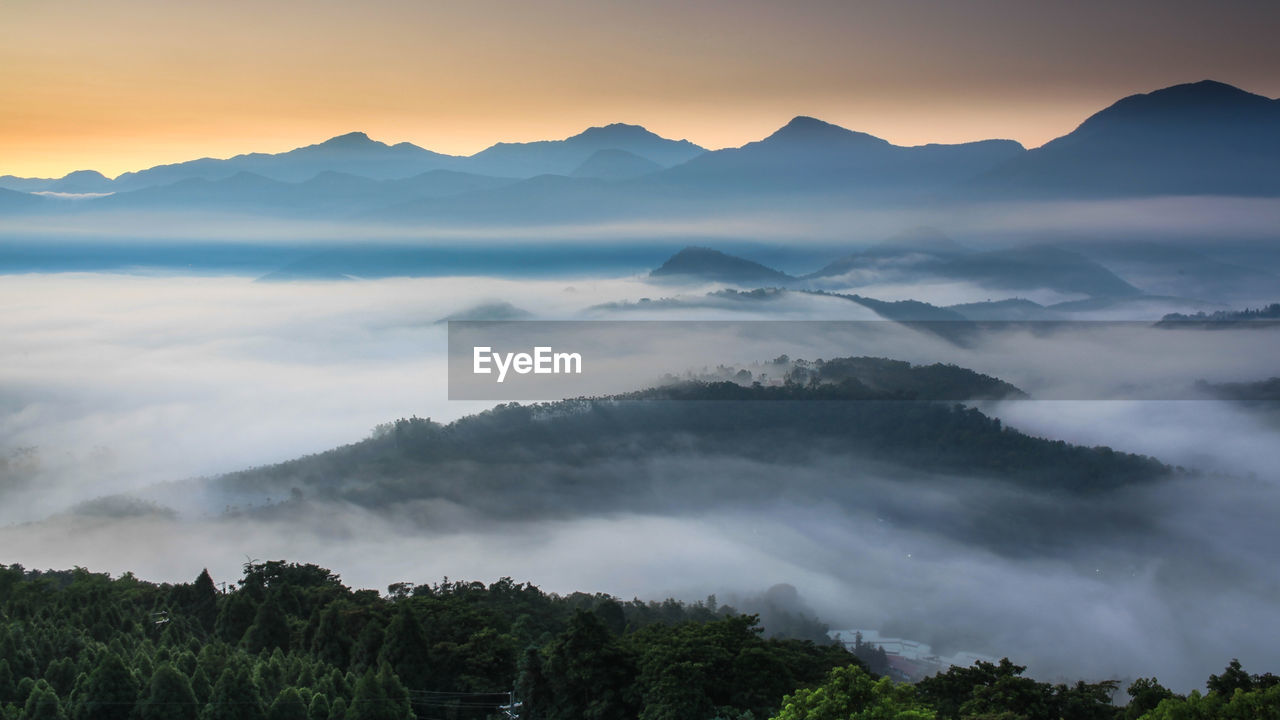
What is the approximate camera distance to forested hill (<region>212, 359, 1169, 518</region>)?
80.6m

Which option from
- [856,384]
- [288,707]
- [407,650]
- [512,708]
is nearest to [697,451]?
[856,384]

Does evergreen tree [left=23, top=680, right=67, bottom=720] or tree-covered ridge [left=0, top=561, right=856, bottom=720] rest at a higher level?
evergreen tree [left=23, top=680, right=67, bottom=720]

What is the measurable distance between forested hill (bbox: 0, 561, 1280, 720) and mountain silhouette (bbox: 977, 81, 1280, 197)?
546ft

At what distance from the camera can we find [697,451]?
90.5 metres

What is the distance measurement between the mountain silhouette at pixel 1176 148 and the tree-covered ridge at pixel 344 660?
166888 mm

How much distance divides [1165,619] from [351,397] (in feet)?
335

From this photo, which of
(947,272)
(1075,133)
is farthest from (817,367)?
(1075,133)

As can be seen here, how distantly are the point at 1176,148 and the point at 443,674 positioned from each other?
183 meters

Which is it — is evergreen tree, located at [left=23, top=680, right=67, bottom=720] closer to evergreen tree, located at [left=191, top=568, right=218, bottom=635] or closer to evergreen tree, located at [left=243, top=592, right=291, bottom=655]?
evergreen tree, located at [left=243, top=592, right=291, bottom=655]

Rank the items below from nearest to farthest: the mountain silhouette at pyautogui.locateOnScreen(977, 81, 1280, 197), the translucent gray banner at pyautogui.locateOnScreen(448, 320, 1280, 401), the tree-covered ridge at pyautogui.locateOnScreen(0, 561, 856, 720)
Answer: the tree-covered ridge at pyautogui.locateOnScreen(0, 561, 856, 720), the translucent gray banner at pyautogui.locateOnScreen(448, 320, 1280, 401), the mountain silhouette at pyautogui.locateOnScreen(977, 81, 1280, 197)

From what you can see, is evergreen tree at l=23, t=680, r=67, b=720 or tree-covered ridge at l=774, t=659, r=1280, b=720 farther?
evergreen tree at l=23, t=680, r=67, b=720

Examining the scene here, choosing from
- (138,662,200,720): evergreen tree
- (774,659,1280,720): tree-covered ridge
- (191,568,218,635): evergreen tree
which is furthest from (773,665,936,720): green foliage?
(191,568,218,635): evergreen tree

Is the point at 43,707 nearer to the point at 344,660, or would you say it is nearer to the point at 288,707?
the point at 288,707

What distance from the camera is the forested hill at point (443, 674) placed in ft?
61.8
